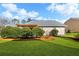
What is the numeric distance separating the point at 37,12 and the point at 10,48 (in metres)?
1.17

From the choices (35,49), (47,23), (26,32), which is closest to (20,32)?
(26,32)

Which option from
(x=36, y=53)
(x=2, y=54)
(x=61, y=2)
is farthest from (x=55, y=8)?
(x=2, y=54)

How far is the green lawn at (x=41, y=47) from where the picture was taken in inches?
350

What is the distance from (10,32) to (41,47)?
2.99ft

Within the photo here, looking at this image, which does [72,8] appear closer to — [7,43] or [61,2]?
[61,2]

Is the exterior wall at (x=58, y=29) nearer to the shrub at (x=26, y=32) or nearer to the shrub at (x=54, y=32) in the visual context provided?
the shrub at (x=54, y=32)

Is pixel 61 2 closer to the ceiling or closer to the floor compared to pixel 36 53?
closer to the ceiling

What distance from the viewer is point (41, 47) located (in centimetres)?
898

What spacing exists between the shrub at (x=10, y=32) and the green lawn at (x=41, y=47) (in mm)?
161

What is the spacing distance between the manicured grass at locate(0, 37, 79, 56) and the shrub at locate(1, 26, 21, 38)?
16 centimetres

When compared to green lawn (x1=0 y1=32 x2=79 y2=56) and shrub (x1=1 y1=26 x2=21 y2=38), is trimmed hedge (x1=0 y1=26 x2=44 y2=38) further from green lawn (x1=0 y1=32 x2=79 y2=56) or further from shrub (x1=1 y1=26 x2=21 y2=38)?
green lawn (x1=0 y1=32 x2=79 y2=56)

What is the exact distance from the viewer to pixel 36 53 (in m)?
8.88

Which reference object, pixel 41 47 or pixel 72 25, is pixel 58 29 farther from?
pixel 41 47

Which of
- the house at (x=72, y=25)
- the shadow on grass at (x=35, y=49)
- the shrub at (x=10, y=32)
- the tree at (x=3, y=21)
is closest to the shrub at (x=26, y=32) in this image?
the shrub at (x=10, y=32)
